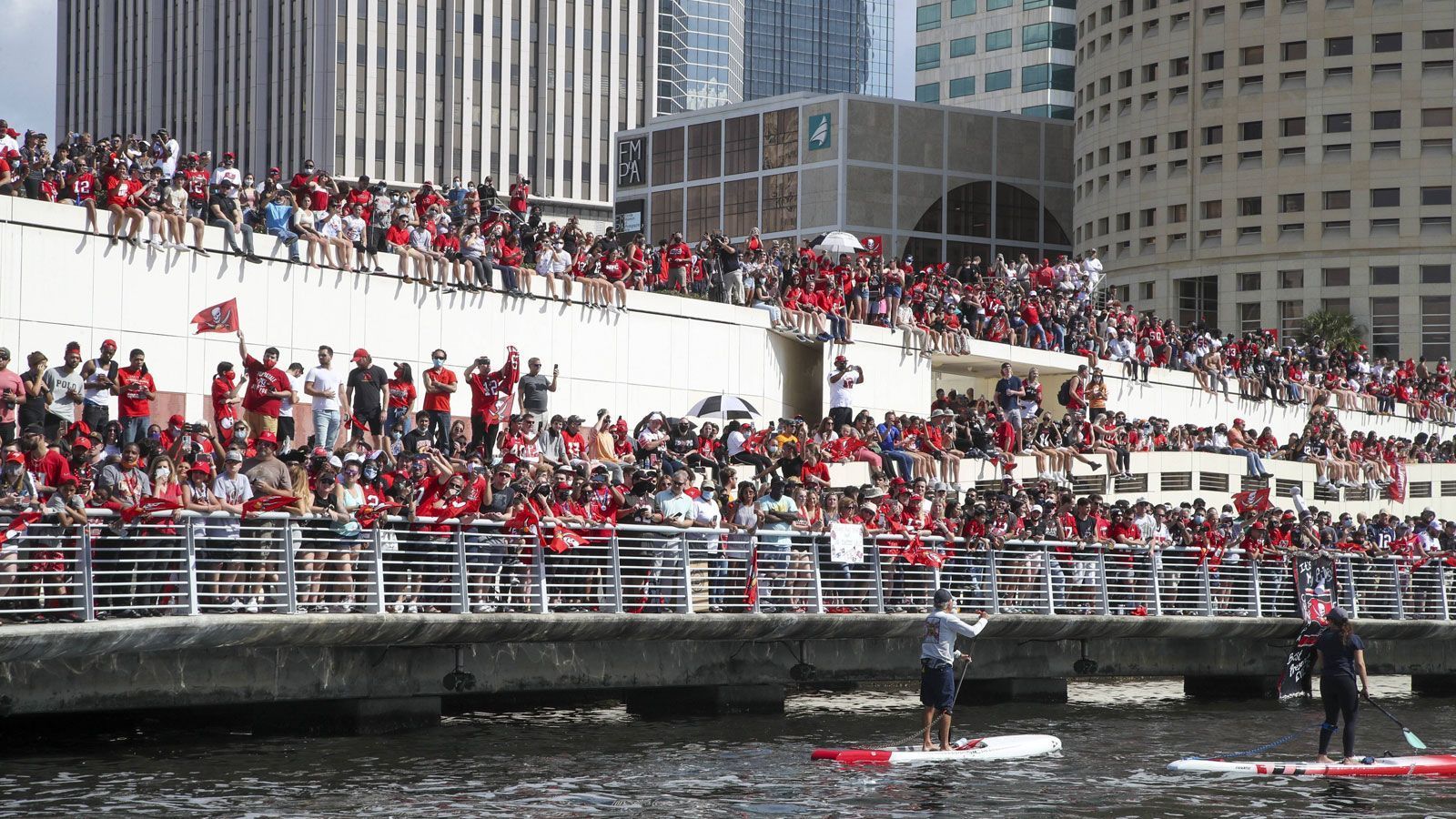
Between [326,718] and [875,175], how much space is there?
68.3 meters

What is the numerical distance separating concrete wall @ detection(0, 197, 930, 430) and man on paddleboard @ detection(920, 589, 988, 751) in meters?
12.5

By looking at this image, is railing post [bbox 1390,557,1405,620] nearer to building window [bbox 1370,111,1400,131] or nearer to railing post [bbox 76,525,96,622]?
railing post [bbox 76,525,96,622]

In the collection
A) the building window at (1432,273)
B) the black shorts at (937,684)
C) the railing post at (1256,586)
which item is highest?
the building window at (1432,273)

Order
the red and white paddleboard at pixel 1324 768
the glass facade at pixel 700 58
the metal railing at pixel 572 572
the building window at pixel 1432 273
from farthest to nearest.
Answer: the glass facade at pixel 700 58 < the building window at pixel 1432 273 < the red and white paddleboard at pixel 1324 768 < the metal railing at pixel 572 572

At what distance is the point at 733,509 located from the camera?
26.0m

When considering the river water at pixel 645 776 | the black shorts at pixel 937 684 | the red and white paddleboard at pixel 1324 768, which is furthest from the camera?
the black shorts at pixel 937 684

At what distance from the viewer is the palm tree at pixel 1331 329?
79.2m

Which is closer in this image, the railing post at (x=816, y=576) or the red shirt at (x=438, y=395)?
the railing post at (x=816, y=576)

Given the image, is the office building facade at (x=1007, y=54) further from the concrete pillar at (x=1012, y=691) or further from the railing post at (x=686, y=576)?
the railing post at (x=686, y=576)

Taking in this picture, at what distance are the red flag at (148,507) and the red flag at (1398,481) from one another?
37.8 m

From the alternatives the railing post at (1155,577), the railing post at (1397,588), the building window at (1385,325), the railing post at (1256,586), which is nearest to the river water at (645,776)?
the railing post at (1155,577)

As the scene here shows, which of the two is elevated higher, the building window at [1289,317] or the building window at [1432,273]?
the building window at [1432,273]

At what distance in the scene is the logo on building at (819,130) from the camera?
291ft

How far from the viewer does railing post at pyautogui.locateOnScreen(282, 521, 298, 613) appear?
66.7 ft
